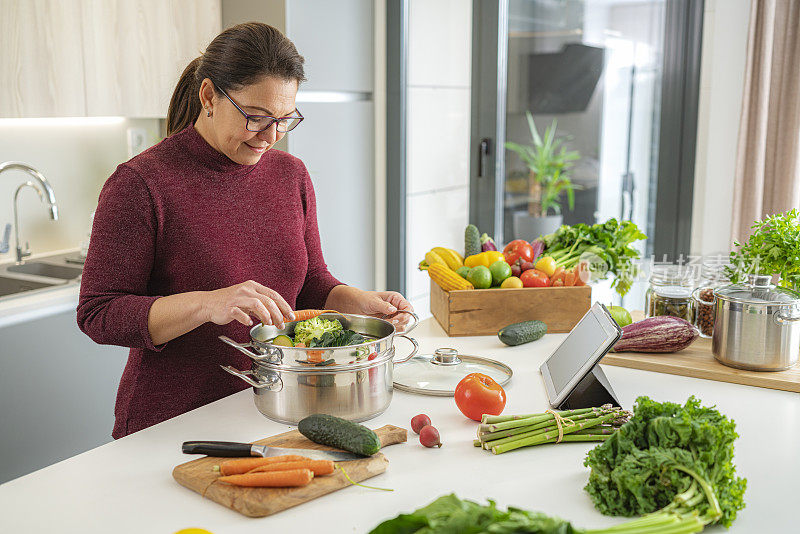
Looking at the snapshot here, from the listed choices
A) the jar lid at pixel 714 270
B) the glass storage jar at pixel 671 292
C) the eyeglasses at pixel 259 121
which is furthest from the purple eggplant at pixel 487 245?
the eyeglasses at pixel 259 121

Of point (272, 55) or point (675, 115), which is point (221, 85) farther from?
point (675, 115)

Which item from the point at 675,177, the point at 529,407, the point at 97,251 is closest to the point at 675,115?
the point at 675,177

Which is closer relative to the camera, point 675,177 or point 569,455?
point 569,455

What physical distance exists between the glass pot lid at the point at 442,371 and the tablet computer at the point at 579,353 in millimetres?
109

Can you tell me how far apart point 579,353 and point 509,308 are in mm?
565

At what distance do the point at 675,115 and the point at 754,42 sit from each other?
0.51 metres

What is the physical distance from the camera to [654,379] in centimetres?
186

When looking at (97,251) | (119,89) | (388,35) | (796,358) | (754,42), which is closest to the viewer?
(97,251)

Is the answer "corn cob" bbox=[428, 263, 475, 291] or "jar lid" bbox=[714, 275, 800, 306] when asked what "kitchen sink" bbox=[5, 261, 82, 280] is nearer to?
"corn cob" bbox=[428, 263, 475, 291]

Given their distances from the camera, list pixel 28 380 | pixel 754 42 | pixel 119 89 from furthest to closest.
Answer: pixel 754 42, pixel 119 89, pixel 28 380

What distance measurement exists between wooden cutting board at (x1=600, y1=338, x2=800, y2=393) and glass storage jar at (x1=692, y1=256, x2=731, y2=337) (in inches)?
2.0

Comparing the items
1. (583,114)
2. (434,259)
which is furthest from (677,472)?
(583,114)

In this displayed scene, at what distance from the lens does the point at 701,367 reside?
1873 millimetres

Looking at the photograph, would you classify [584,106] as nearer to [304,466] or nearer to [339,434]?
[339,434]
